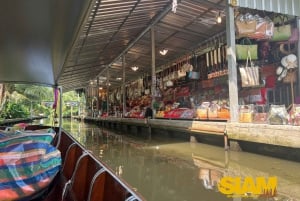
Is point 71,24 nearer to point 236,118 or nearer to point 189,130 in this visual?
point 236,118

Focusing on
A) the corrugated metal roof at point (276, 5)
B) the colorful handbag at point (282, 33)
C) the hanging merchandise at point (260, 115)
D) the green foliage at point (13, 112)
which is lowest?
the hanging merchandise at point (260, 115)

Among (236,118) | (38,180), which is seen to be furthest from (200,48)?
(38,180)

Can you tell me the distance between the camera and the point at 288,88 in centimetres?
879

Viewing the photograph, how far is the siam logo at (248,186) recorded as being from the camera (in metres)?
3.99

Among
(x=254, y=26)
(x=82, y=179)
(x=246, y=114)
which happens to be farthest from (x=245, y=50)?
(x=82, y=179)

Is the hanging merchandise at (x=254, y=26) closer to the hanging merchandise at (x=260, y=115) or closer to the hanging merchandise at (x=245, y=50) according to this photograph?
the hanging merchandise at (x=245, y=50)

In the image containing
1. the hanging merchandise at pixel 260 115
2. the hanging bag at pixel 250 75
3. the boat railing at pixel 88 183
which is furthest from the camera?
the hanging bag at pixel 250 75

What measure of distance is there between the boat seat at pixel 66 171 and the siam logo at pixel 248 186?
79.8 inches

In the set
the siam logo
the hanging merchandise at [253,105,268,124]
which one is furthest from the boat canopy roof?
the hanging merchandise at [253,105,268,124]

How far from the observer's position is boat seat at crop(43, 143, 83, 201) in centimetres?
327

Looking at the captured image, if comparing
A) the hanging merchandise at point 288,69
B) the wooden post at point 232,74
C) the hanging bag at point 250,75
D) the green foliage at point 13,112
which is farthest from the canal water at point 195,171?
the green foliage at point 13,112

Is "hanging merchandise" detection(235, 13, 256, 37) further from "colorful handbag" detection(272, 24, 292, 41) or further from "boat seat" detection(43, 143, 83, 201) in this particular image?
"boat seat" detection(43, 143, 83, 201)

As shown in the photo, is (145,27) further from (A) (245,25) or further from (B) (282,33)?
(B) (282,33)

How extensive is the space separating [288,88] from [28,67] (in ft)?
23.1
